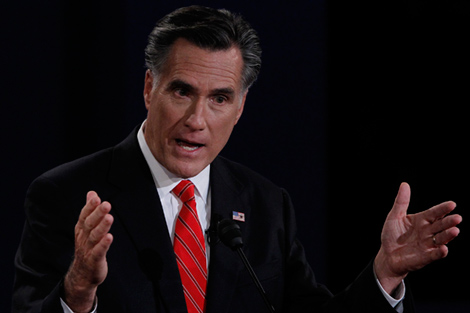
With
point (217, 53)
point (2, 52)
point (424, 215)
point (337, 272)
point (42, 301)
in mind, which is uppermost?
point (217, 53)

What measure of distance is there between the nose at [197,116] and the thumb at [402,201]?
0.51 m

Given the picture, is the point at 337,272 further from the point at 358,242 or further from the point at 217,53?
the point at 217,53

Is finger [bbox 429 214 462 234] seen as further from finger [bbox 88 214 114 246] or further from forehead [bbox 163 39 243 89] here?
finger [bbox 88 214 114 246]

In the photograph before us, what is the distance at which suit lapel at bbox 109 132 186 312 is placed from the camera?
1618 millimetres

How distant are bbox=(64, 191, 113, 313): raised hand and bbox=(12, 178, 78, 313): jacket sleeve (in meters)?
0.15

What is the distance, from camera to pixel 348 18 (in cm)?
252

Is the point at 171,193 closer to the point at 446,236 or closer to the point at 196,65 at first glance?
the point at 196,65

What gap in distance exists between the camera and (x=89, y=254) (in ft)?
4.31

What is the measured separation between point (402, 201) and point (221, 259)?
471 millimetres

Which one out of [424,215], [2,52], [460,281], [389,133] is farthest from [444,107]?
[2,52]

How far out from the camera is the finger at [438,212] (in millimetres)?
1525

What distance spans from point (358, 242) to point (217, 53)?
3.67 ft

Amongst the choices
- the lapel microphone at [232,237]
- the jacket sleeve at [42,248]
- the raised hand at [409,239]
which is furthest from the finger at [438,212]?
the jacket sleeve at [42,248]

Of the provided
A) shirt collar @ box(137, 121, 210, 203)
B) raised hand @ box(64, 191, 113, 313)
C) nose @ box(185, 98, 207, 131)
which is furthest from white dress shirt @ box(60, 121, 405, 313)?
raised hand @ box(64, 191, 113, 313)
